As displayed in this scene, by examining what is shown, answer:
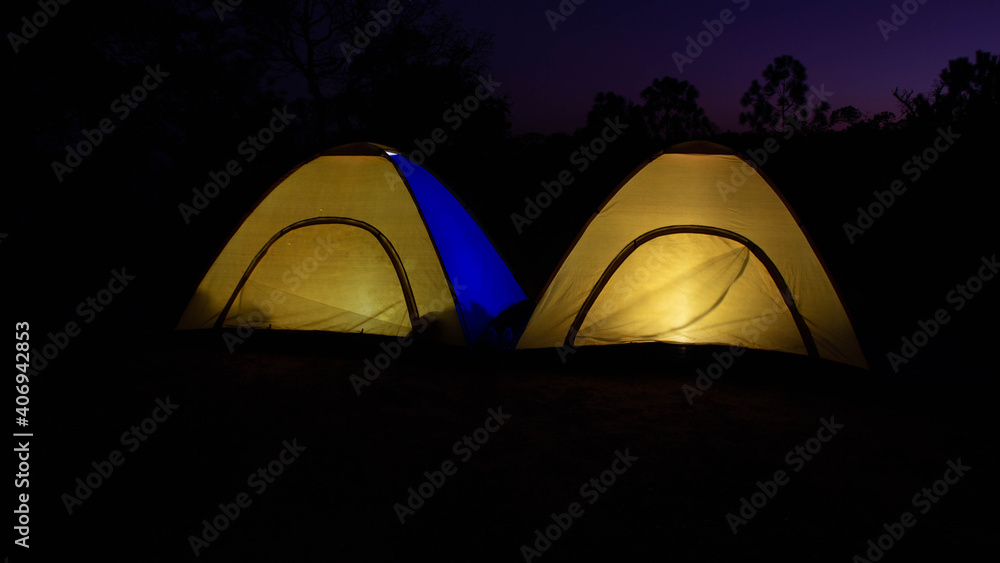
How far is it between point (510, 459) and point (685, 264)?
294 centimetres

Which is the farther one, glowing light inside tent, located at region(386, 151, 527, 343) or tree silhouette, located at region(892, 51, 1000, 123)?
tree silhouette, located at region(892, 51, 1000, 123)

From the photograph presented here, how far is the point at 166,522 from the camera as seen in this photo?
3.19 m

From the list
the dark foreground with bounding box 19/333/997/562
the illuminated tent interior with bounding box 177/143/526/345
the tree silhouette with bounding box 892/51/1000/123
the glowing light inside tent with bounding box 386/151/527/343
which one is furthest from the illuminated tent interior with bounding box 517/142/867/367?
the tree silhouette with bounding box 892/51/1000/123

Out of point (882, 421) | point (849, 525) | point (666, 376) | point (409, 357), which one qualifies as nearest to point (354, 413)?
point (409, 357)

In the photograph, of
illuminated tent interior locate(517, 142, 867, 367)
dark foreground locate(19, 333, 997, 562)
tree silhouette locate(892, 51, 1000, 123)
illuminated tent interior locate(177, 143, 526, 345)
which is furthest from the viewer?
tree silhouette locate(892, 51, 1000, 123)

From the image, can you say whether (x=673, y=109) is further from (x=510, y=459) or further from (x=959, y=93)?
(x=510, y=459)

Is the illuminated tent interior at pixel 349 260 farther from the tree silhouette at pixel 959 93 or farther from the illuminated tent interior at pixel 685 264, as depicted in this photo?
the tree silhouette at pixel 959 93

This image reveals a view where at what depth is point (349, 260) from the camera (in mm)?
6414

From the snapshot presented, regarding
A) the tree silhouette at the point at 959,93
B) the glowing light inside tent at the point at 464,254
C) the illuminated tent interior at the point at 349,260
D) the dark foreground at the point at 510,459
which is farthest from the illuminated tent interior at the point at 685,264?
the tree silhouette at the point at 959,93

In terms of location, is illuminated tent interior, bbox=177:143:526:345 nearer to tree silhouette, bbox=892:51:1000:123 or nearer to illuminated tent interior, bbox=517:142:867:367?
illuminated tent interior, bbox=517:142:867:367

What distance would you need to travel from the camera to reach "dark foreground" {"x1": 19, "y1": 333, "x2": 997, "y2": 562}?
3.03 m

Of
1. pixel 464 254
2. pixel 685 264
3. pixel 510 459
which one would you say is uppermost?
pixel 464 254

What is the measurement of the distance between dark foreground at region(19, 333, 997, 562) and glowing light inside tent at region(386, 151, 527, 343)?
78cm

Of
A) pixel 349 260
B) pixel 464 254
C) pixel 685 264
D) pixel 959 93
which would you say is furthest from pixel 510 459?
pixel 959 93
